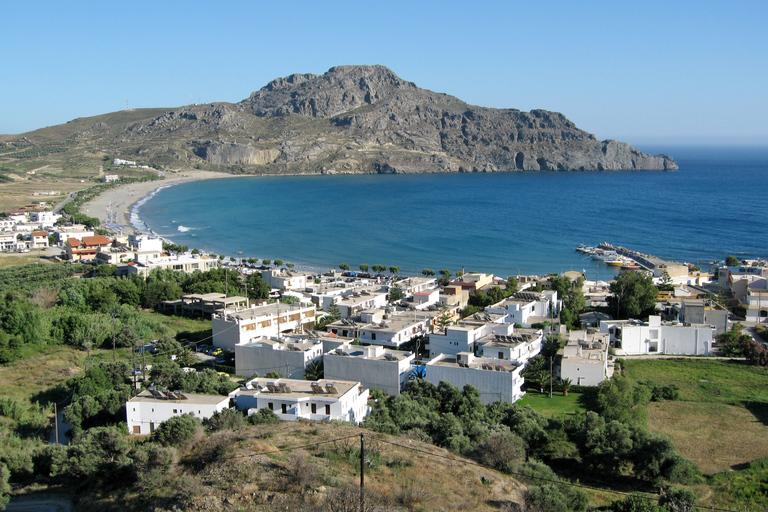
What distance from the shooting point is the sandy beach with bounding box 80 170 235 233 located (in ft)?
206

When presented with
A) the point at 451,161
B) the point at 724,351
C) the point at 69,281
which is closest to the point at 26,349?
the point at 69,281

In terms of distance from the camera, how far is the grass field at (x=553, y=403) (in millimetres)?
17922

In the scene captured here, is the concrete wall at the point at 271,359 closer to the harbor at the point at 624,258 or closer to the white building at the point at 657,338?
the white building at the point at 657,338

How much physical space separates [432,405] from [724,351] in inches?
491

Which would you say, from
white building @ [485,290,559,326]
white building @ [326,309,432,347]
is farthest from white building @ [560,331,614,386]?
white building @ [326,309,432,347]

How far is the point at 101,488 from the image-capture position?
12938mm

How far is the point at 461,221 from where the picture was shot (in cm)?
6931

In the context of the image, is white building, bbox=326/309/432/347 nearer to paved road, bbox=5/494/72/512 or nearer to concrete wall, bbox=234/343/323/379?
concrete wall, bbox=234/343/323/379

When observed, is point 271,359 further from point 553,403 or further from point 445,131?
point 445,131

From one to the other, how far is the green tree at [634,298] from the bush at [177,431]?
60.9 ft

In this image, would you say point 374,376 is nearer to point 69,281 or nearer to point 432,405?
point 432,405

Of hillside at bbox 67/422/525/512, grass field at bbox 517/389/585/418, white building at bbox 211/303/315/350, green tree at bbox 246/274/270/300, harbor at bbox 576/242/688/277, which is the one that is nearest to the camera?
hillside at bbox 67/422/525/512

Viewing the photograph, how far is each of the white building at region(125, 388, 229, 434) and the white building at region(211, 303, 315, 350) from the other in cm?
547

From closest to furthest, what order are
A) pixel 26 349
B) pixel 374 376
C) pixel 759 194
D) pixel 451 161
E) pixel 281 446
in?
pixel 281 446, pixel 374 376, pixel 26 349, pixel 759 194, pixel 451 161
